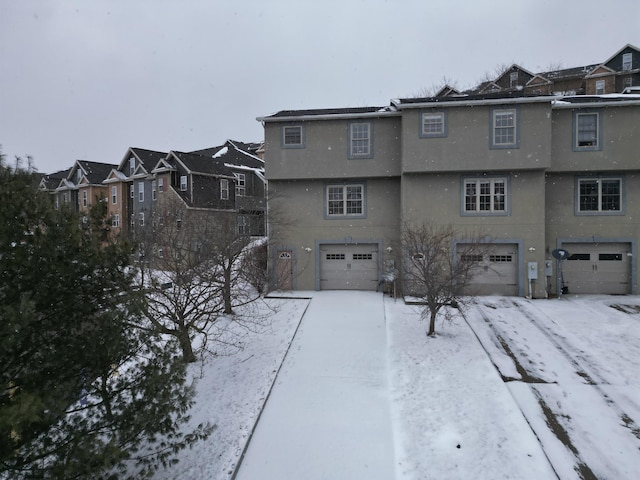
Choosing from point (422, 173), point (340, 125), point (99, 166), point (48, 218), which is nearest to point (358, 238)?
point (422, 173)

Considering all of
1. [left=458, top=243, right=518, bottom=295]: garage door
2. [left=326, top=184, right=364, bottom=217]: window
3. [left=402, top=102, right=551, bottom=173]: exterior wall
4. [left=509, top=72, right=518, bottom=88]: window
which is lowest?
[left=458, top=243, right=518, bottom=295]: garage door

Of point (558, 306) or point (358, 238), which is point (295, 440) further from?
point (558, 306)

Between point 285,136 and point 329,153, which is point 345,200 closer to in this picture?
point 329,153

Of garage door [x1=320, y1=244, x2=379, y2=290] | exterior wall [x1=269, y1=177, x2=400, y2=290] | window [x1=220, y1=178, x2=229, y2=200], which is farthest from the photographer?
window [x1=220, y1=178, x2=229, y2=200]

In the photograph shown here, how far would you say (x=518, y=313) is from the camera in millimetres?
14250

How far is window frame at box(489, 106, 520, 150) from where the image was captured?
15.9 meters

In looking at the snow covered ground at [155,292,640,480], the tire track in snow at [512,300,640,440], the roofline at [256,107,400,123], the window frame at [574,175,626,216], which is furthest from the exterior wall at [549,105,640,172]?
the tire track in snow at [512,300,640,440]

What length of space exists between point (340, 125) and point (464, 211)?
6904 mm

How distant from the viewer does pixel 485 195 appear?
1672 cm

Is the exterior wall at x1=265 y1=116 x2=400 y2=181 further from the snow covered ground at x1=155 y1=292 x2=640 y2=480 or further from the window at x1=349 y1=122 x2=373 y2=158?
the snow covered ground at x1=155 y1=292 x2=640 y2=480

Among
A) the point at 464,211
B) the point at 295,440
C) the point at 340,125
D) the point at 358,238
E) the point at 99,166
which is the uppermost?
the point at 99,166

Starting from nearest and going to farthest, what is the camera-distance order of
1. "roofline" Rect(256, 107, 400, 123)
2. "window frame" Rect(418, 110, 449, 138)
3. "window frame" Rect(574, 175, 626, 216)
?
"window frame" Rect(418, 110, 449, 138) → "window frame" Rect(574, 175, 626, 216) → "roofline" Rect(256, 107, 400, 123)

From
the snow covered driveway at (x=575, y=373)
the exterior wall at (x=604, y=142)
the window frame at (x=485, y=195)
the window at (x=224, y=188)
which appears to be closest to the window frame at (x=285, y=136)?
the window frame at (x=485, y=195)

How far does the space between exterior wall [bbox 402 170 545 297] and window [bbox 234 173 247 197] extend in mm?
20534
